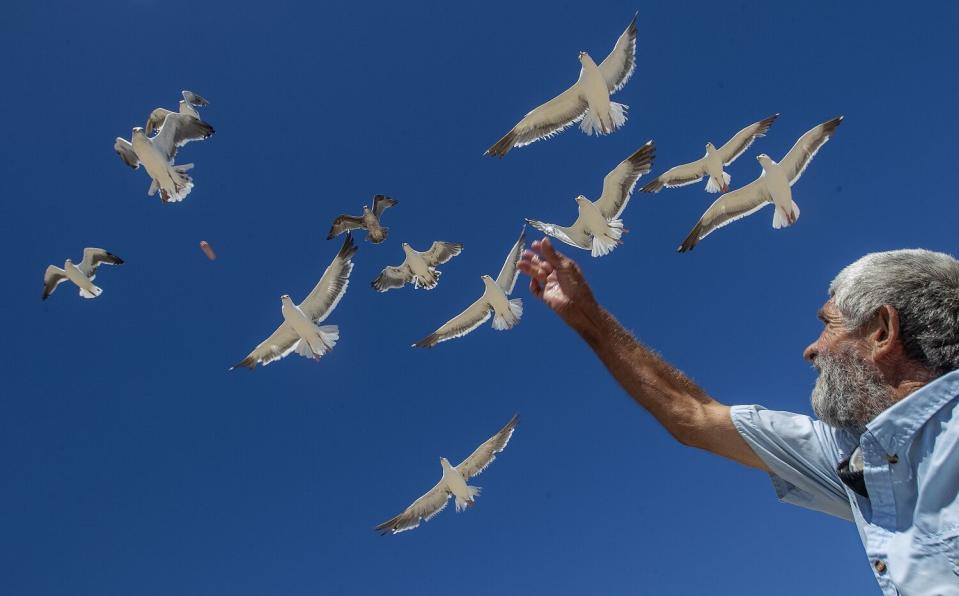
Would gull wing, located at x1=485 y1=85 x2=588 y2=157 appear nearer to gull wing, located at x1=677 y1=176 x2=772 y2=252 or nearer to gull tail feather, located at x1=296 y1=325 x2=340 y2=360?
gull wing, located at x1=677 y1=176 x2=772 y2=252

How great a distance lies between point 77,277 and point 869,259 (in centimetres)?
1844

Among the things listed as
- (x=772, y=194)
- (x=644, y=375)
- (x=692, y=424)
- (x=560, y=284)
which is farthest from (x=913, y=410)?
(x=772, y=194)

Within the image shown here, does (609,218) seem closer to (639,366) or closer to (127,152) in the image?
(127,152)

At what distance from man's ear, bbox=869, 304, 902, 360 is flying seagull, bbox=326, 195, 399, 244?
13.8 m

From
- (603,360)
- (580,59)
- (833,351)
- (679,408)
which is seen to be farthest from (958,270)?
(580,59)

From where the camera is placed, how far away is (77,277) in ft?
59.9

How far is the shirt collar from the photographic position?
7.47 ft

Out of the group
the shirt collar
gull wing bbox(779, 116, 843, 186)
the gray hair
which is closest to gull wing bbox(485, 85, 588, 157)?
gull wing bbox(779, 116, 843, 186)

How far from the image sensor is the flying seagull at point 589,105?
15.1 metres

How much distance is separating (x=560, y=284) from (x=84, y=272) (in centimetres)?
1734

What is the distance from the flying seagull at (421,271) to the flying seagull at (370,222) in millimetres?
1511

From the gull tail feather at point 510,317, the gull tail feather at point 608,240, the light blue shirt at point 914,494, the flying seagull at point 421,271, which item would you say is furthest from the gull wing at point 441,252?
the light blue shirt at point 914,494

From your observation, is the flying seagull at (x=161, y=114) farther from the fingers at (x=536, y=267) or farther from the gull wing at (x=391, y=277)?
the fingers at (x=536, y=267)

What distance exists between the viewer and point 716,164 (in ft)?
55.5
